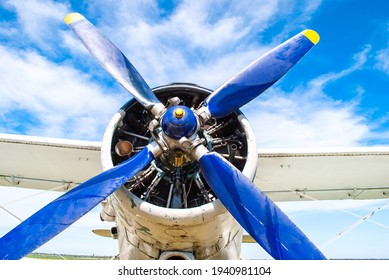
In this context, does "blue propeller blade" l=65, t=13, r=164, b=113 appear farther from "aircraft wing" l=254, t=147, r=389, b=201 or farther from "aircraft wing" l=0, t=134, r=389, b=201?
"aircraft wing" l=254, t=147, r=389, b=201

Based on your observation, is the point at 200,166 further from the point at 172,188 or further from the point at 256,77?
the point at 256,77

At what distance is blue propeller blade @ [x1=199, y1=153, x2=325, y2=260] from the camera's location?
13.1 ft

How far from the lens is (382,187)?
8555 millimetres

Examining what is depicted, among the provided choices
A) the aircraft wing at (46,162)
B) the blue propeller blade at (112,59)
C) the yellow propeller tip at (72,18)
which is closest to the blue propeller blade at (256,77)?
the blue propeller blade at (112,59)

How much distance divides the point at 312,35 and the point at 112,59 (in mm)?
3156

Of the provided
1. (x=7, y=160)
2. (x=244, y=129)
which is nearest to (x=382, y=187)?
(x=244, y=129)

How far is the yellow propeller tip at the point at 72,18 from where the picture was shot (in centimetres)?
572

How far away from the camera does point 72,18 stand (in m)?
5.73

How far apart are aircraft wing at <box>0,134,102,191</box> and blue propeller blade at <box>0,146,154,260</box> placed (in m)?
2.43

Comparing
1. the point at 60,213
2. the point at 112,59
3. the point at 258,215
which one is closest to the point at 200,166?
the point at 258,215

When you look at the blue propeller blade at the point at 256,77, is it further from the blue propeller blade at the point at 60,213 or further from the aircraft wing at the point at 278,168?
the aircraft wing at the point at 278,168

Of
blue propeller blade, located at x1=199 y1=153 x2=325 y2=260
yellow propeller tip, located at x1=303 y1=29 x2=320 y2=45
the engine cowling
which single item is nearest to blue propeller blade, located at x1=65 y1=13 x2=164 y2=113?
the engine cowling

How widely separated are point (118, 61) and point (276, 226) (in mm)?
3319

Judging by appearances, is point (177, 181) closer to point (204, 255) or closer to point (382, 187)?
point (204, 255)
